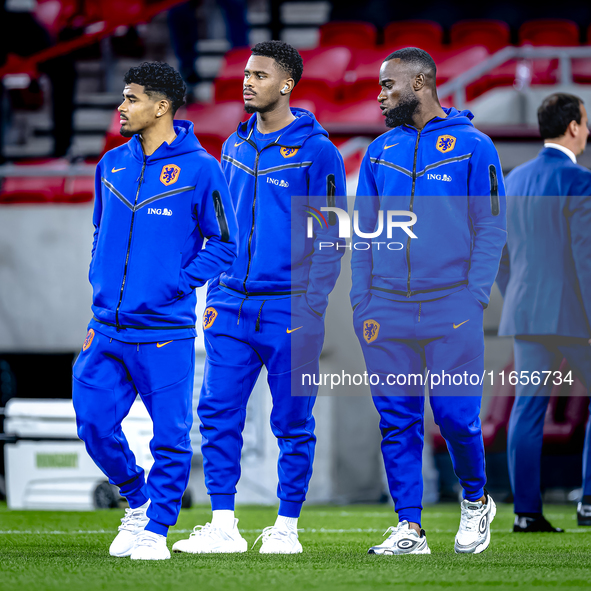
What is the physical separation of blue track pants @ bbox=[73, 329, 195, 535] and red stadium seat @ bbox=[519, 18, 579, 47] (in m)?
8.07

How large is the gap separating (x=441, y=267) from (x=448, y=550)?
113cm

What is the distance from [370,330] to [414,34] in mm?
7572

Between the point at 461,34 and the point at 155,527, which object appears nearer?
the point at 155,527

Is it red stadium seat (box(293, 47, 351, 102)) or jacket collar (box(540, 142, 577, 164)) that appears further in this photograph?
red stadium seat (box(293, 47, 351, 102))

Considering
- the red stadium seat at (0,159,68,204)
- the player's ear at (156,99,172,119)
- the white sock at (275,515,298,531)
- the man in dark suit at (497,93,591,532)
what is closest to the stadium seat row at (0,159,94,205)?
the red stadium seat at (0,159,68,204)

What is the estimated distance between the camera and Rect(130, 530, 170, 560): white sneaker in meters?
3.31

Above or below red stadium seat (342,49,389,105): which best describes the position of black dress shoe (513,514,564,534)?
below

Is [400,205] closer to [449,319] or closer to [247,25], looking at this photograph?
[449,319]

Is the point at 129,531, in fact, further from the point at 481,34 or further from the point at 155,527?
A: the point at 481,34

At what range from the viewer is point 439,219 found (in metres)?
3.70

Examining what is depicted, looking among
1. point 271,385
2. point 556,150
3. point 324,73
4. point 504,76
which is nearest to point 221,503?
point 271,385

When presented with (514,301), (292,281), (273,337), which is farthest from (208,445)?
(514,301)

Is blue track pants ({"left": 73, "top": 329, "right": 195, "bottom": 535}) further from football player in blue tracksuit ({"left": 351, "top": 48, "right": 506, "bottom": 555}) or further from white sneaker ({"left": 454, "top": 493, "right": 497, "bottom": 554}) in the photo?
white sneaker ({"left": 454, "top": 493, "right": 497, "bottom": 554})

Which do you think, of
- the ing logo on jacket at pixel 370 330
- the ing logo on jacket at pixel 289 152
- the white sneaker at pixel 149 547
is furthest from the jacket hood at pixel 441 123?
the white sneaker at pixel 149 547
